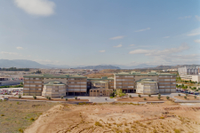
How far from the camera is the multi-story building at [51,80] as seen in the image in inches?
3620

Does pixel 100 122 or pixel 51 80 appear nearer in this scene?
pixel 100 122

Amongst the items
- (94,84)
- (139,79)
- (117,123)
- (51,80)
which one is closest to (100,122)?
(117,123)

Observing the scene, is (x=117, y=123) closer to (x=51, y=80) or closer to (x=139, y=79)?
(x=51, y=80)

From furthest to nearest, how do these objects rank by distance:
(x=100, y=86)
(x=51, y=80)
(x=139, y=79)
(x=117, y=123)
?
1. (x=139, y=79)
2. (x=100, y=86)
3. (x=51, y=80)
4. (x=117, y=123)

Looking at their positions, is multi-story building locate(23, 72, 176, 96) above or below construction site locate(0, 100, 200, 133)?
above

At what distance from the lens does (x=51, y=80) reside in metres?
92.8

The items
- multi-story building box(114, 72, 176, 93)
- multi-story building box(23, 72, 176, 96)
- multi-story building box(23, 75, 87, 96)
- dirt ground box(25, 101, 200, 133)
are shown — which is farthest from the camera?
multi-story building box(114, 72, 176, 93)

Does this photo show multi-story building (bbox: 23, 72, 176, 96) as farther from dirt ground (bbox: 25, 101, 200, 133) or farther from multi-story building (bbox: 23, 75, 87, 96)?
dirt ground (bbox: 25, 101, 200, 133)

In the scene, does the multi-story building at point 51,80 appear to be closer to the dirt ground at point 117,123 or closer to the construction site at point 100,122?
the construction site at point 100,122

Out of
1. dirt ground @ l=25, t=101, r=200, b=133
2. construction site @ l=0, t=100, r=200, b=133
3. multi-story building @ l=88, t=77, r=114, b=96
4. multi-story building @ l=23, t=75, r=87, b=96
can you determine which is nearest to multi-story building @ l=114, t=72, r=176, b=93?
multi-story building @ l=88, t=77, r=114, b=96

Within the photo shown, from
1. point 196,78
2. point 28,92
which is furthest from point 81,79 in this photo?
point 196,78

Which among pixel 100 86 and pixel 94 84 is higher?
pixel 94 84

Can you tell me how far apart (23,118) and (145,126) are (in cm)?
4248

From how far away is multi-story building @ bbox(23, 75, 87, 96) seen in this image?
91938 millimetres
